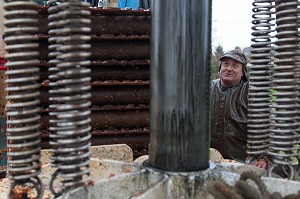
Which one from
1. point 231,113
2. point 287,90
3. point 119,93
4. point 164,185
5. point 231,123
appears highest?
point 287,90

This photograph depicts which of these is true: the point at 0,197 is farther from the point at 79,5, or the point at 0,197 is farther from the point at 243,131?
the point at 243,131

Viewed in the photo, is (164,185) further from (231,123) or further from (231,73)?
(231,73)

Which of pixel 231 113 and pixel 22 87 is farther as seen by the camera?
pixel 231 113

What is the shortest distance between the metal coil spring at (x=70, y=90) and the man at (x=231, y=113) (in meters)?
3.88

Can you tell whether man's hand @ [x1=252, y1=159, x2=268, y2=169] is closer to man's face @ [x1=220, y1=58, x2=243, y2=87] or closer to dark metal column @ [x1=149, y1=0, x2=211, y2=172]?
dark metal column @ [x1=149, y1=0, x2=211, y2=172]

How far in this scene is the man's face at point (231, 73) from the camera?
5609 mm

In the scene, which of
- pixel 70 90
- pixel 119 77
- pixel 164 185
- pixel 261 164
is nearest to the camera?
pixel 70 90

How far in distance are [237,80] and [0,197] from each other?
162 inches

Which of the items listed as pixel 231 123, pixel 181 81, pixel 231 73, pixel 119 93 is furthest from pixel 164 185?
pixel 231 73

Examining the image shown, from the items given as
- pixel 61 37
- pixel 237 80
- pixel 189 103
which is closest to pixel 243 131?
pixel 237 80

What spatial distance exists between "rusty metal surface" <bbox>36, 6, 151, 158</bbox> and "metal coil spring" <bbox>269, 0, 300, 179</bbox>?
187 cm

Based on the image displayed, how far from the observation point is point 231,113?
5426 mm

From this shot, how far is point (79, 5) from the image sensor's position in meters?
1.58

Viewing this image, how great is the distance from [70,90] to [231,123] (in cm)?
410
